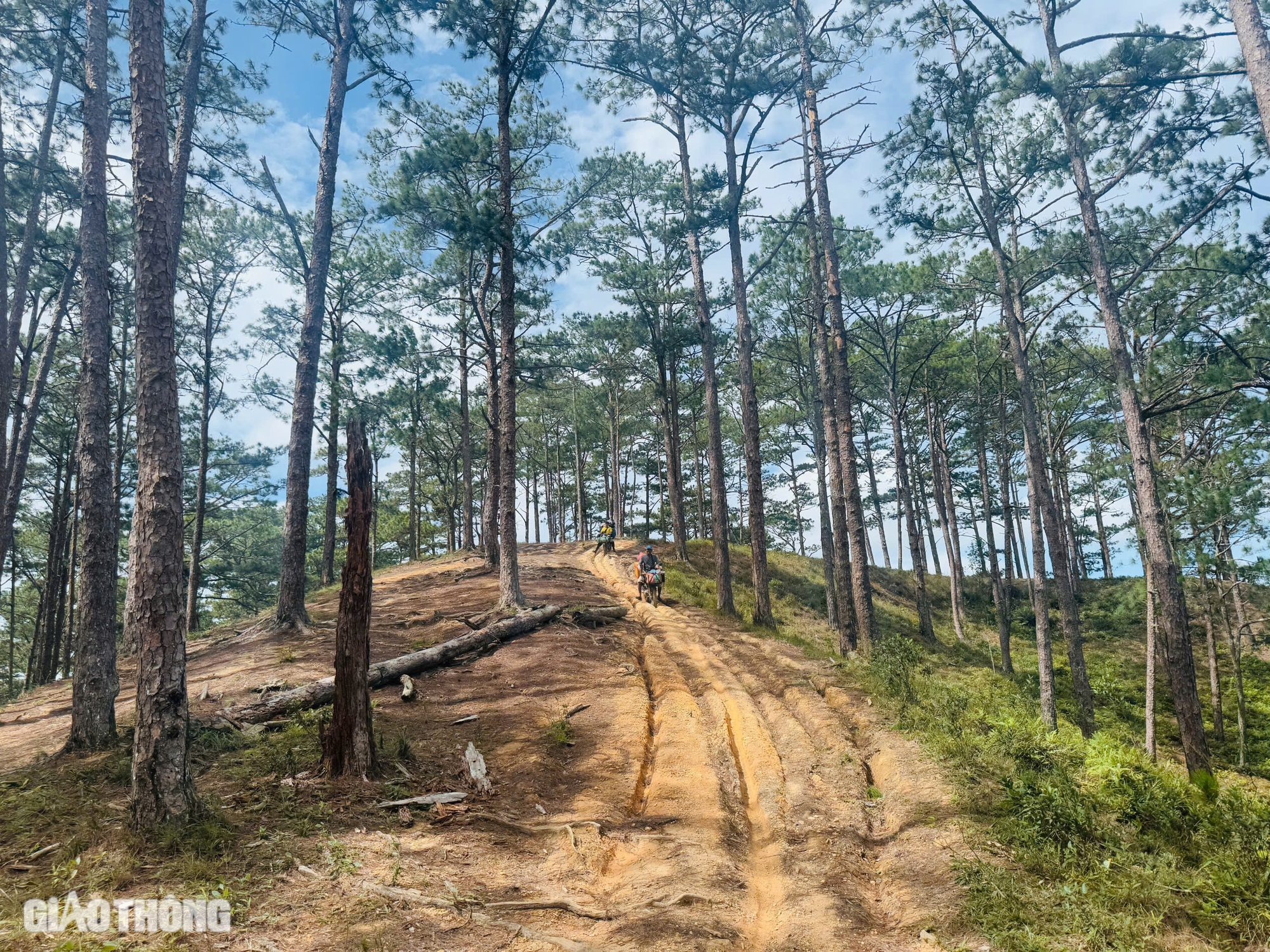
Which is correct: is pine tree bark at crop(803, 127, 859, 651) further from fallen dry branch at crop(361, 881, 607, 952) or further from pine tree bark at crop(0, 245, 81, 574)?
pine tree bark at crop(0, 245, 81, 574)

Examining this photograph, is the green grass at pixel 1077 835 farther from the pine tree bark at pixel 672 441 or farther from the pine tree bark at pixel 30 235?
the pine tree bark at pixel 30 235

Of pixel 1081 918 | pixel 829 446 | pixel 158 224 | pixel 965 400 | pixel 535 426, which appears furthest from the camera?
pixel 535 426

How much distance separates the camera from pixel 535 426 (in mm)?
45094

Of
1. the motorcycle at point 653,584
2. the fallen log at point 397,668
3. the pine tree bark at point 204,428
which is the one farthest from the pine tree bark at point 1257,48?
the pine tree bark at point 204,428

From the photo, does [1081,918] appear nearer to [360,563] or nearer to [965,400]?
[360,563]

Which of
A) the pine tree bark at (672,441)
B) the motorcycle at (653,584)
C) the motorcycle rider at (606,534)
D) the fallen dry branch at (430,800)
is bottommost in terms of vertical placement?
the fallen dry branch at (430,800)

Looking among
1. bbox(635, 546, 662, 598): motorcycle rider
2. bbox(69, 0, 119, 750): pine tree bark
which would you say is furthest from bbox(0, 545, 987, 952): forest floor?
bbox(635, 546, 662, 598): motorcycle rider

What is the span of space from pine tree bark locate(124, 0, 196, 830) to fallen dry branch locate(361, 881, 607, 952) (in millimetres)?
2083

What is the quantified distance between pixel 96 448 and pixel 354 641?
174 inches

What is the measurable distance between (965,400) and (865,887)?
31.3 metres

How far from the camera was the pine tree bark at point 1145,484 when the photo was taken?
10750 millimetres

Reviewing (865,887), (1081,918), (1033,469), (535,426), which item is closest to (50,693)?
(865,887)

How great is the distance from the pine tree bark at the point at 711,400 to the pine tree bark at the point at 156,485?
13436 mm

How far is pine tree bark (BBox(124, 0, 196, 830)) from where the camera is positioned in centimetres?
544
